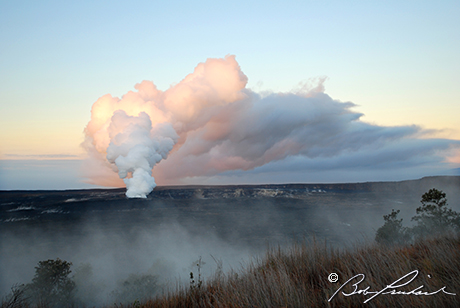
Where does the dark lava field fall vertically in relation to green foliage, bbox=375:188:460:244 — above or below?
below

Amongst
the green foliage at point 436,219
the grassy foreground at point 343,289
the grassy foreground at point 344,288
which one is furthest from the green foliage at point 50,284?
the green foliage at point 436,219

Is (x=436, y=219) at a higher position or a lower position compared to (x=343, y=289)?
lower

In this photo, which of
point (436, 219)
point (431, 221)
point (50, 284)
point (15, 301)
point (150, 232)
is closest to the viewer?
point (15, 301)

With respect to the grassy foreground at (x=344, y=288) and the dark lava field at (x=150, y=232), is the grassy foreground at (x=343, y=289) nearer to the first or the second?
the grassy foreground at (x=344, y=288)

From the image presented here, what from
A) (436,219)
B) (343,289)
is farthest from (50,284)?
(436,219)

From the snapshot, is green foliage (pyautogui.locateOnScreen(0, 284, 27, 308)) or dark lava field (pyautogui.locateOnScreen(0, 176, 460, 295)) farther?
dark lava field (pyautogui.locateOnScreen(0, 176, 460, 295))

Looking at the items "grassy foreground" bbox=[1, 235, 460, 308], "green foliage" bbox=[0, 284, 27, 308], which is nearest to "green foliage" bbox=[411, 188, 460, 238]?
"grassy foreground" bbox=[1, 235, 460, 308]

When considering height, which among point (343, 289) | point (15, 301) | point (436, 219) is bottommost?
point (436, 219)

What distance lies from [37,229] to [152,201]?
93649 mm

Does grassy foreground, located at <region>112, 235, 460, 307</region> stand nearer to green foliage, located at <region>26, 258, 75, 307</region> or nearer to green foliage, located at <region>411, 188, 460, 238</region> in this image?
green foliage, located at <region>411, 188, 460, 238</region>

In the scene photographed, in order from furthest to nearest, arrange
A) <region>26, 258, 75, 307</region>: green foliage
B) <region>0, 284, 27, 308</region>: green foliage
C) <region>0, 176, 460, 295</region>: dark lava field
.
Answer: <region>0, 176, 460, 295</region>: dark lava field < <region>26, 258, 75, 307</region>: green foliage < <region>0, 284, 27, 308</region>: green foliage

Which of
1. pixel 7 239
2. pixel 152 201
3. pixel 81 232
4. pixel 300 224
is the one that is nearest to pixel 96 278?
pixel 81 232

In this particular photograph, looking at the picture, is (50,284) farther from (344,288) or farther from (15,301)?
(344,288)

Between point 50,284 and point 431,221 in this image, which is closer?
point 431,221
